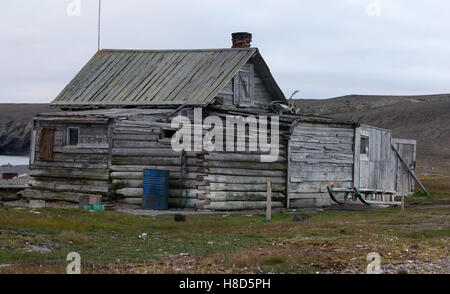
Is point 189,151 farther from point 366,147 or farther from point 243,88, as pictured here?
point 366,147

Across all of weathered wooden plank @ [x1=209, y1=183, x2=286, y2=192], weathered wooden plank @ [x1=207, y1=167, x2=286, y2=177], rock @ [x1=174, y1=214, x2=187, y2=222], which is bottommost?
rock @ [x1=174, y1=214, x2=187, y2=222]

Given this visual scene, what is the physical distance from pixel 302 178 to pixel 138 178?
6377 millimetres

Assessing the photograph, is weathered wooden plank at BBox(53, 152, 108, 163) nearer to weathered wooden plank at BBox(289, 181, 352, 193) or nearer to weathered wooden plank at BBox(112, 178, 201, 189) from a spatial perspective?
weathered wooden plank at BBox(112, 178, 201, 189)

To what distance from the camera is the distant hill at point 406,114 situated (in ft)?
237

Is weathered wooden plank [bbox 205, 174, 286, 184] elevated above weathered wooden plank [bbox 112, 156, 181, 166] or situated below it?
below

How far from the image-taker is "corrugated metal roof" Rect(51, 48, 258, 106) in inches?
1028

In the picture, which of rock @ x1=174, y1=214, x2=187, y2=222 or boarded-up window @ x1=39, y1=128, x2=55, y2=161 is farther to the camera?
boarded-up window @ x1=39, y1=128, x2=55, y2=161

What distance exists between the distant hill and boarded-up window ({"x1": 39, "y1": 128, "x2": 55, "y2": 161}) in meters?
48.4

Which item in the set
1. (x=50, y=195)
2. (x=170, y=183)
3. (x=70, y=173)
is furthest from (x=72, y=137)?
(x=170, y=183)

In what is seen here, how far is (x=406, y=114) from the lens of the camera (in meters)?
90.2

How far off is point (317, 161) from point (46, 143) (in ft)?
34.3

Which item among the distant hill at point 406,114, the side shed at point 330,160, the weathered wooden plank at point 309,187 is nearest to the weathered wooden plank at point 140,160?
the side shed at point 330,160

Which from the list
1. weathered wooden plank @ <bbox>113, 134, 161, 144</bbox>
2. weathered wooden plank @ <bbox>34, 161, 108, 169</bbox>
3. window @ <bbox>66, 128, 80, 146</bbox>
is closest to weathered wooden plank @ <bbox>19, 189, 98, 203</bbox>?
weathered wooden plank @ <bbox>34, 161, 108, 169</bbox>
